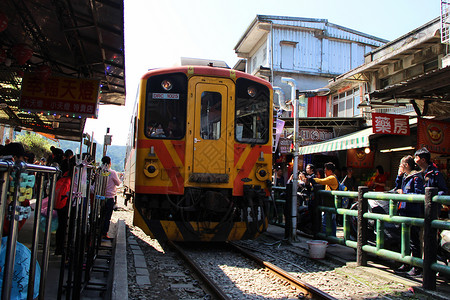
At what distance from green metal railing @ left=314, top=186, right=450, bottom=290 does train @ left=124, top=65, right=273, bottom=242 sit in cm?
141

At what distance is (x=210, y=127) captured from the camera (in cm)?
698

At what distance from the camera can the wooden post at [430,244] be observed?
4316 millimetres

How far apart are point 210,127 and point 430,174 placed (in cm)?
358

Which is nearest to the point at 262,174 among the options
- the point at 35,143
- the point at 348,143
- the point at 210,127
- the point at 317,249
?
the point at 210,127

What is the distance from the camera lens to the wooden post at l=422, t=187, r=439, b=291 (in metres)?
4.32

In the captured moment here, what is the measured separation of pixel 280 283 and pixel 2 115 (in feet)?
39.5

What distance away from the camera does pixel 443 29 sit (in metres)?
11.5

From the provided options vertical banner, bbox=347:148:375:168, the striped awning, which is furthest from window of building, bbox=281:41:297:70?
vertical banner, bbox=347:148:375:168

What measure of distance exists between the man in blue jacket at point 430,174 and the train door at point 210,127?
3.11 m

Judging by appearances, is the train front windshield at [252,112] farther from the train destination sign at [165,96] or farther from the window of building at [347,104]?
the window of building at [347,104]

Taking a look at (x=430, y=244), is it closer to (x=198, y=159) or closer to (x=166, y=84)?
(x=198, y=159)

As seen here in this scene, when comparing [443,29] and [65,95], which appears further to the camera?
[443,29]

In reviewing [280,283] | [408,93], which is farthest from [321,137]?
[280,283]

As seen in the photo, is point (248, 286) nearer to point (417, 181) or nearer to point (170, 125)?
point (417, 181)
